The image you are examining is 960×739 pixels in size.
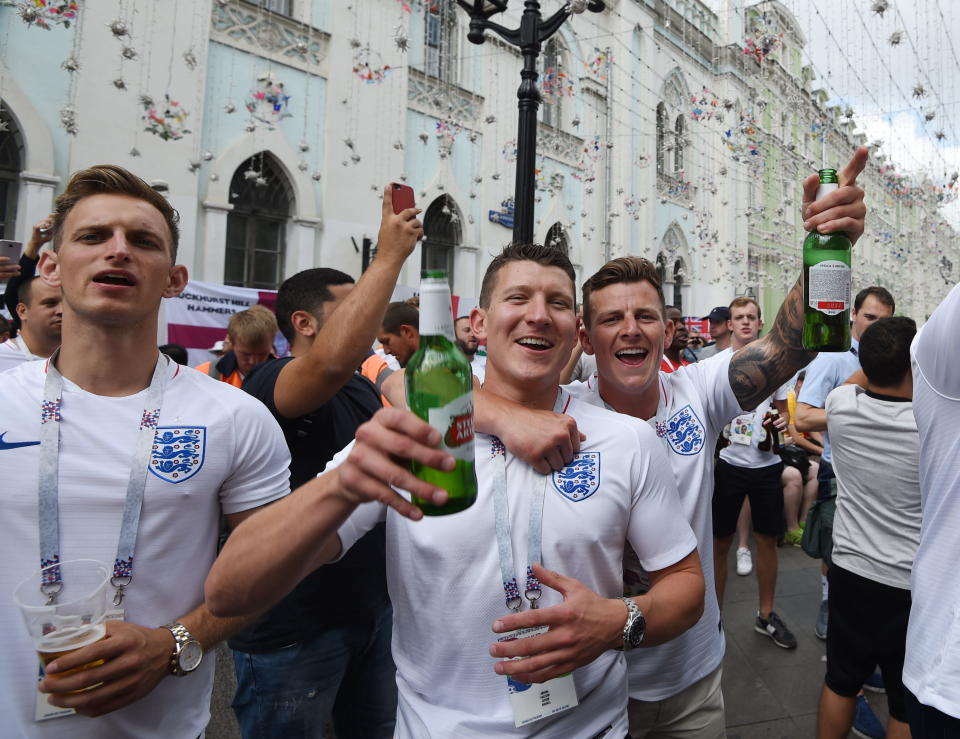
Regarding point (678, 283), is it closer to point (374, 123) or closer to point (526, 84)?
point (374, 123)

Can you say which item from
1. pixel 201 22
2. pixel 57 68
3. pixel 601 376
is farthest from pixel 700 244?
pixel 601 376

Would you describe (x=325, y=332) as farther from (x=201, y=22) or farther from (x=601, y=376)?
(x=201, y=22)

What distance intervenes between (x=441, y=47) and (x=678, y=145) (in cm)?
726

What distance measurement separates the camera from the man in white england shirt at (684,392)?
6.37ft

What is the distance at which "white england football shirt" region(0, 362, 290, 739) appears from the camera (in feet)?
4.82

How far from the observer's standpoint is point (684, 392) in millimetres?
2311

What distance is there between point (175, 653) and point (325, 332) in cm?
106

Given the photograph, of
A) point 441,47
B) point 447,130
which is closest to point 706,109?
point 441,47

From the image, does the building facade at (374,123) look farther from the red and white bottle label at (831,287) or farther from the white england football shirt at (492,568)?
the white england football shirt at (492,568)

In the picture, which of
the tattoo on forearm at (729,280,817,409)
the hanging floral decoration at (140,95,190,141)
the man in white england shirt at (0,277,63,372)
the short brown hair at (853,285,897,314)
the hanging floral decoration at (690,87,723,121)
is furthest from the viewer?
the hanging floral decoration at (690,87,723,121)

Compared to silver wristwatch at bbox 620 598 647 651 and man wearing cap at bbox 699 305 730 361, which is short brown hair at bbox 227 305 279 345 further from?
man wearing cap at bbox 699 305 730 361

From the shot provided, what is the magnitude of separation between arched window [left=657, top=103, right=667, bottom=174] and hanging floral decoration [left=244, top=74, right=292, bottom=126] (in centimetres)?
931

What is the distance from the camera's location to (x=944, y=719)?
1.54 meters

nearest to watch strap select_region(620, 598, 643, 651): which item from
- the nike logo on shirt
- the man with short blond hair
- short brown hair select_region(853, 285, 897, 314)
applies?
the nike logo on shirt
